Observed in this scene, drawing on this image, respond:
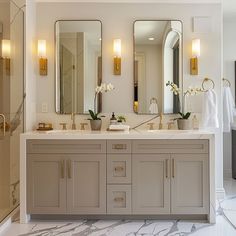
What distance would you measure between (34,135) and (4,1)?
4.65ft

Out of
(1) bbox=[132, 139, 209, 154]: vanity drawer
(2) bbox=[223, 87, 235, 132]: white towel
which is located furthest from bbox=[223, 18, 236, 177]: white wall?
(1) bbox=[132, 139, 209, 154]: vanity drawer

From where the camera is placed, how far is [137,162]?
2932 millimetres

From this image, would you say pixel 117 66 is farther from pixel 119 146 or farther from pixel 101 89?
pixel 119 146

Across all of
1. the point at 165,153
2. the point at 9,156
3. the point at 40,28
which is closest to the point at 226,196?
the point at 165,153

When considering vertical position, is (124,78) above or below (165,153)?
above

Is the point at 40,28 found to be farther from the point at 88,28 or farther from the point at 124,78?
the point at 124,78

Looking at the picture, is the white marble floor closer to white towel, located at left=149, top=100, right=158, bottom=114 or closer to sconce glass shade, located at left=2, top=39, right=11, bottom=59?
white towel, located at left=149, top=100, right=158, bottom=114

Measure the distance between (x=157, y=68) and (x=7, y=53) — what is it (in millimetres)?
1674

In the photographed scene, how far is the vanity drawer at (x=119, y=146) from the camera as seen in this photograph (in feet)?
9.61

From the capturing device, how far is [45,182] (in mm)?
2947

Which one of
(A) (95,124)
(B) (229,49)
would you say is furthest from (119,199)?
(B) (229,49)

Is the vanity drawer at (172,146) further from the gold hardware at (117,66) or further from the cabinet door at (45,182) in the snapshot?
the gold hardware at (117,66)

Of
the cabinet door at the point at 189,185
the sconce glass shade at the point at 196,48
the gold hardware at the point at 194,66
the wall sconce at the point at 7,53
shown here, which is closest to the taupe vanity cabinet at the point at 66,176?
the cabinet door at the point at 189,185

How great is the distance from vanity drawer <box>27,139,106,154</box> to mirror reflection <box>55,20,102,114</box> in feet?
2.35
